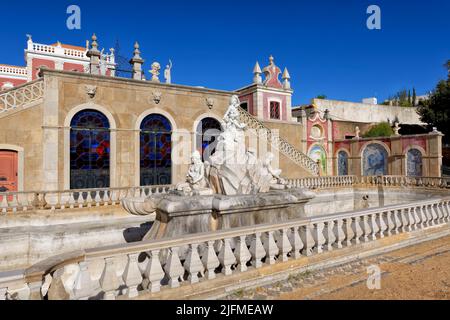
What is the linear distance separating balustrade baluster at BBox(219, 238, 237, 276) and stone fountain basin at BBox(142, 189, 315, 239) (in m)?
1.10

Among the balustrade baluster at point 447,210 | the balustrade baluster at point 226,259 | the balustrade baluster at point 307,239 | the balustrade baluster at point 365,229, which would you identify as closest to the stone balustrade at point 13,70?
the balustrade baluster at point 226,259

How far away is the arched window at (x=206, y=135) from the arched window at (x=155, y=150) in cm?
181

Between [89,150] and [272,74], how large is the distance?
54.4 feet

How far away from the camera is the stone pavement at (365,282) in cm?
362

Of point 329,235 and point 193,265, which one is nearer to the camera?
point 193,265

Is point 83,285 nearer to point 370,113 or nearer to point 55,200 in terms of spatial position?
point 55,200

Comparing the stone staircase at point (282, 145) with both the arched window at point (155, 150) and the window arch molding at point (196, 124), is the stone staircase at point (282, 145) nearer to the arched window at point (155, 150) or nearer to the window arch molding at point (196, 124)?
the window arch molding at point (196, 124)

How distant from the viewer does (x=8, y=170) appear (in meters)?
11.4

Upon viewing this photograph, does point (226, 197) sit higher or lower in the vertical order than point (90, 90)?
lower

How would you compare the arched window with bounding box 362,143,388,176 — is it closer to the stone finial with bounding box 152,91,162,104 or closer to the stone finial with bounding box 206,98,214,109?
the stone finial with bounding box 206,98,214,109

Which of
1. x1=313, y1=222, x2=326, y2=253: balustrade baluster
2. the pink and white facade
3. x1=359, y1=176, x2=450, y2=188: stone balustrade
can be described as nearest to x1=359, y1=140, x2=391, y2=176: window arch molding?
x1=359, y1=176, x2=450, y2=188: stone balustrade

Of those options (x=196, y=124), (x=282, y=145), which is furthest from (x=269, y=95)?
(x=196, y=124)
